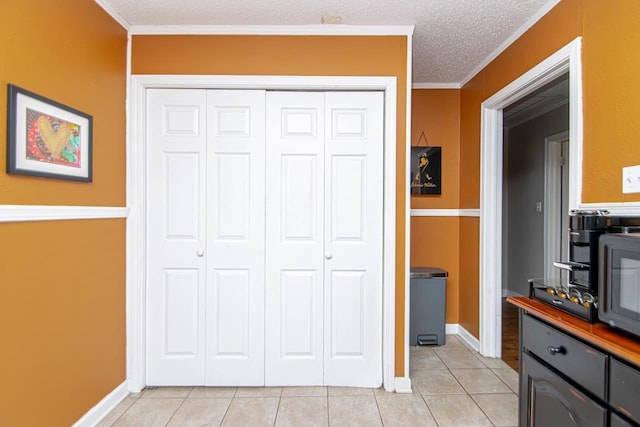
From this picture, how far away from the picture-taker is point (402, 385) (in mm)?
2105

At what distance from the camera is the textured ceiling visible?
72.9 inches

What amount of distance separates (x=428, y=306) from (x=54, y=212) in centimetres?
274

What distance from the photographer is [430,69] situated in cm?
275

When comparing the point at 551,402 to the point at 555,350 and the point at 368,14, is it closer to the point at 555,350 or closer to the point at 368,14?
the point at 555,350

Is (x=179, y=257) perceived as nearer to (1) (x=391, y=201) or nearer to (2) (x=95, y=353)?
(2) (x=95, y=353)

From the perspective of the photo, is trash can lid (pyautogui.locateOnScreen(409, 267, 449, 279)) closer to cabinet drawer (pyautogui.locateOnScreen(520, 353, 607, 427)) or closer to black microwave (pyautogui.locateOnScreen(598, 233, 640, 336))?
cabinet drawer (pyautogui.locateOnScreen(520, 353, 607, 427))

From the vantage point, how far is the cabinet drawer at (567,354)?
1020mm

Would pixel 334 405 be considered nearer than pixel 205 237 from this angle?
Yes

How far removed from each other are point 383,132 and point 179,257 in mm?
1646

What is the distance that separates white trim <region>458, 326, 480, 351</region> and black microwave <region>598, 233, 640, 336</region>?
185cm

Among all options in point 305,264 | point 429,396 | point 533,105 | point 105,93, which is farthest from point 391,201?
point 533,105

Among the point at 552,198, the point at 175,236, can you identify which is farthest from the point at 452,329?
the point at 175,236

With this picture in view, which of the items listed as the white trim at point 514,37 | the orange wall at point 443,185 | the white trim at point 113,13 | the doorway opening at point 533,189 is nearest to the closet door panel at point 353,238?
the white trim at point 514,37

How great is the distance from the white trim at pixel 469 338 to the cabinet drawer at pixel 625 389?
1896 millimetres
